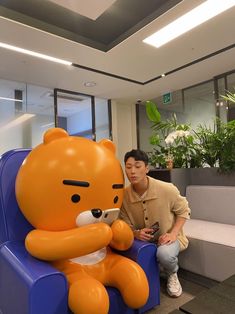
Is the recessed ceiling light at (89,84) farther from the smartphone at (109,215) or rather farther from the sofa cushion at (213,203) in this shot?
the smartphone at (109,215)

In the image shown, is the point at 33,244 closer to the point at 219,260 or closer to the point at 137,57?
the point at 219,260

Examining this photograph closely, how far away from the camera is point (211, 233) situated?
200cm

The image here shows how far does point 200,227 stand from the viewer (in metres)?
2.22

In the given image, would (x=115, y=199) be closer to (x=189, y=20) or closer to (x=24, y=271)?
(x=24, y=271)

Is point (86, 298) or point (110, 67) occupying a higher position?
point (110, 67)

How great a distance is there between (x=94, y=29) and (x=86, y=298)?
314cm

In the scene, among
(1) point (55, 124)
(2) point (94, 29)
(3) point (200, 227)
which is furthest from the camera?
(1) point (55, 124)

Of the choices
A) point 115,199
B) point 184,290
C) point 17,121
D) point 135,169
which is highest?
point 17,121

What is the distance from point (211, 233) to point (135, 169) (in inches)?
35.1

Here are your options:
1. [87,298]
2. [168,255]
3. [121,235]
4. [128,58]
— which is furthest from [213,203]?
Answer: [128,58]

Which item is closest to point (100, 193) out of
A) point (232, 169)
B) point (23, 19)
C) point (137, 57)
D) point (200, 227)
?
point (200, 227)

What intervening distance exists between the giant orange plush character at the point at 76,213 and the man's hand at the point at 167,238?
13.0 inches

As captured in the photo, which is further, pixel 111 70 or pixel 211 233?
pixel 111 70

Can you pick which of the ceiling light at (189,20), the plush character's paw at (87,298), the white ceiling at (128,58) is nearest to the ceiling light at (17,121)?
the white ceiling at (128,58)
